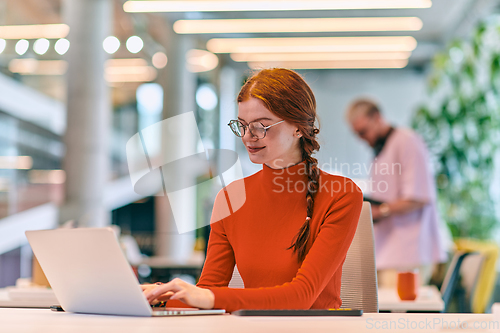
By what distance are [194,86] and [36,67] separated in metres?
2.22

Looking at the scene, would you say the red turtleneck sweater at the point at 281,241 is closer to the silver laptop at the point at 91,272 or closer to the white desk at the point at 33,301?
the silver laptop at the point at 91,272

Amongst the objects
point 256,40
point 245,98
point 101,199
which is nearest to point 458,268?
point 245,98

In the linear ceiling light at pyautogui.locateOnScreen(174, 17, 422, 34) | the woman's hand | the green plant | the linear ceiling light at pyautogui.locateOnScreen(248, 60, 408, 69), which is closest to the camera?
the woman's hand

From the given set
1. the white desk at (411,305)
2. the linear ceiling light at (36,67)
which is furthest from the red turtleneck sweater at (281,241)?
the linear ceiling light at (36,67)

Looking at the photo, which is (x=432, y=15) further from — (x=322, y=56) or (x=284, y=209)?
→ (x=284, y=209)

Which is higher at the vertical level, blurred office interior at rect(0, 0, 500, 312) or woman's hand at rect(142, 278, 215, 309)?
blurred office interior at rect(0, 0, 500, 312)

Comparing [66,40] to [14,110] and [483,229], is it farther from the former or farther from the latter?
[483,229]

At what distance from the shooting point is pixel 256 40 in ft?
23.1

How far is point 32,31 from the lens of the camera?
6.06 m

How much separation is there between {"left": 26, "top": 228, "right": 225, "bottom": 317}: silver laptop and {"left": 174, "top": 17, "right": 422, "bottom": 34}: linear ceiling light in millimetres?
5472

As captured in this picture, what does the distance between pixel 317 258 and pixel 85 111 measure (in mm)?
4240

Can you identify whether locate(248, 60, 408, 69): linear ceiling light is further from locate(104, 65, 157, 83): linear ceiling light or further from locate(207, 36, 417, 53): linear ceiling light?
locate(104, 65, 157, 83): linear ceiling light

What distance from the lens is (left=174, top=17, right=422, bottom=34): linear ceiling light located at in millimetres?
6200

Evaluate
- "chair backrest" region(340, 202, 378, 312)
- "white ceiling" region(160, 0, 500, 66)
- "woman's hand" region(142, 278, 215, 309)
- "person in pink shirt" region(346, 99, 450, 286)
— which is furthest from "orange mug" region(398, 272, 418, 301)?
"white ceiling" region(160, 0, 500, 66)
